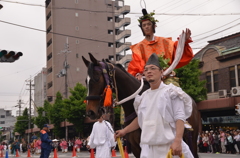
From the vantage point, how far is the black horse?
6.46 meters

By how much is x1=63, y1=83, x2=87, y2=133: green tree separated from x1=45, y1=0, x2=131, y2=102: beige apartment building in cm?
2798

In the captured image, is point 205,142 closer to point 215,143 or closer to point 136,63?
point 215,143

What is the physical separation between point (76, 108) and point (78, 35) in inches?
1390

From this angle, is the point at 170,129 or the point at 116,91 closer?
the point at 170,129

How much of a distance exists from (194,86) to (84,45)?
47.8m

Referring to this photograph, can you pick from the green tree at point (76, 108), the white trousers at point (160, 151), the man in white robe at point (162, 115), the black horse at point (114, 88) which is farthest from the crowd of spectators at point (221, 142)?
the man in white robe at point (162, 115)

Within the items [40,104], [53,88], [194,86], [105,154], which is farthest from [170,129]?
[40,104]

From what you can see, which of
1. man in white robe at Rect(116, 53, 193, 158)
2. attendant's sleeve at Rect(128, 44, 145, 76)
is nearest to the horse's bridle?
attendant's sleeve at Rect(128, 44, 145, 76)

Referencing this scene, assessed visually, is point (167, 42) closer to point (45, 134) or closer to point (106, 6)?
point (45, 134)

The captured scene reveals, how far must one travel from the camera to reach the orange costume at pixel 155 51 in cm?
791

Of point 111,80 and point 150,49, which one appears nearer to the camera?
point 111,80

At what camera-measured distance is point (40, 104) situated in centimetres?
9369

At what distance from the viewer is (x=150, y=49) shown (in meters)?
8.21

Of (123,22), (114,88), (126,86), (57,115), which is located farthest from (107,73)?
(123,22)
